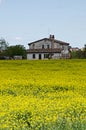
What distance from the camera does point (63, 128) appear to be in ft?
24.6

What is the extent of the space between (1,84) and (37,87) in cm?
118

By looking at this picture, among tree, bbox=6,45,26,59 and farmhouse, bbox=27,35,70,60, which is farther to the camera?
tree, bbox=6,45,26,59

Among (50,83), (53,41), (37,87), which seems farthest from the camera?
(53,41)

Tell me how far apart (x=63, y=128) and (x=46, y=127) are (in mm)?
271

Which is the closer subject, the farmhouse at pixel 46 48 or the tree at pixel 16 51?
the farmhouse at pixel 46 48

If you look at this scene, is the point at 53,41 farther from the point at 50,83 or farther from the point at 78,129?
the point at 78,129

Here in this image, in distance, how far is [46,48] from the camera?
81312 millimetres

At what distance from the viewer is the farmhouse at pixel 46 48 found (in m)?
75.4

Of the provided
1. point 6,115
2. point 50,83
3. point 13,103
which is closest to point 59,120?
point 6,115

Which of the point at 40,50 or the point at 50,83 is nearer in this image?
the point at 50,83

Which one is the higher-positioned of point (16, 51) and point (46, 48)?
point (46, 48)

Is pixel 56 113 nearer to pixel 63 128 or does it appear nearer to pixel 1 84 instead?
pixel 63 128

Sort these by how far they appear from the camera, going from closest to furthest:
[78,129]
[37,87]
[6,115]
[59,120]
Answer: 1. [78,129]
2. [59,120]
3. [6,115]
4. [37,87]

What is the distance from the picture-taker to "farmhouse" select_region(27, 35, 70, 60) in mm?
75375
